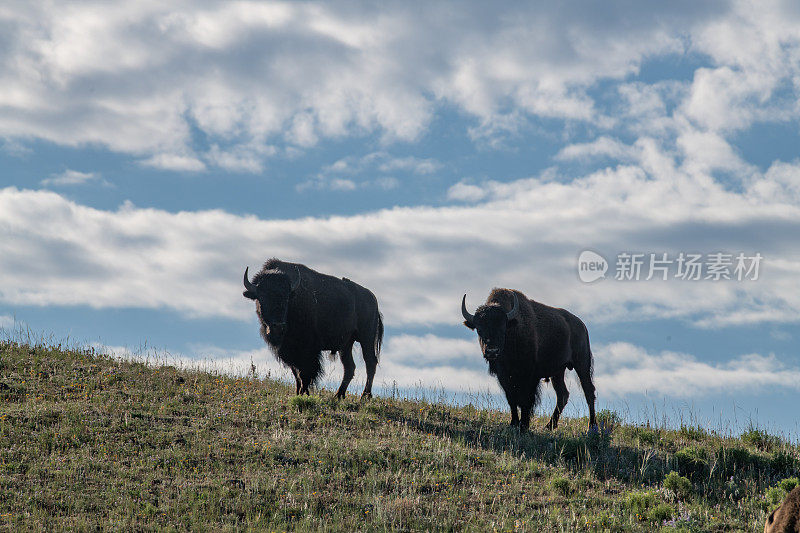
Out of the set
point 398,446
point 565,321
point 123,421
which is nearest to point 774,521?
point 398,446

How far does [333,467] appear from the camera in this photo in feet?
41.9

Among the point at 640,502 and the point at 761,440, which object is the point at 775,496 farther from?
the point at 761,440

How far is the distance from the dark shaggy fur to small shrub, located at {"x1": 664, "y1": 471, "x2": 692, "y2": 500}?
468 centimetres

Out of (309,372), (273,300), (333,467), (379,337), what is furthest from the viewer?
(379,337)

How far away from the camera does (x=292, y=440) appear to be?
14070 mm

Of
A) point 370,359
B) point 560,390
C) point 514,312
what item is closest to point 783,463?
point 560,390

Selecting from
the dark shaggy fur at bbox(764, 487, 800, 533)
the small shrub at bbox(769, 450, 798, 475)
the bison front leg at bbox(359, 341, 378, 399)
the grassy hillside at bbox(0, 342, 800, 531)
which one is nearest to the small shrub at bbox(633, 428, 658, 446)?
the grassy hillside at bbox(0, 342, 800, 531)

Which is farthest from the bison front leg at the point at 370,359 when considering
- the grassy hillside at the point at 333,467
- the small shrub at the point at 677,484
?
the small shrub at the point at 677,484

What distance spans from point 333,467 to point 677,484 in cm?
569

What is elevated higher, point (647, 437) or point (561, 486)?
point (647, 437)

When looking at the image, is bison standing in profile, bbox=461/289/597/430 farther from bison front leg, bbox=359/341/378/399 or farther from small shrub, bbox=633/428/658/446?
bison front leg, bbox=359/341/378/399

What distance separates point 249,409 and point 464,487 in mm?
6050

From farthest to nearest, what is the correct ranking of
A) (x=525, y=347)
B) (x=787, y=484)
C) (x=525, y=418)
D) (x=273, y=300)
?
(x=273, y=300), (x=525, y=347), (x=525, y=418), (x=787, y=484)

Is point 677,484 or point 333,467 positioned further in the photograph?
point 333,467
